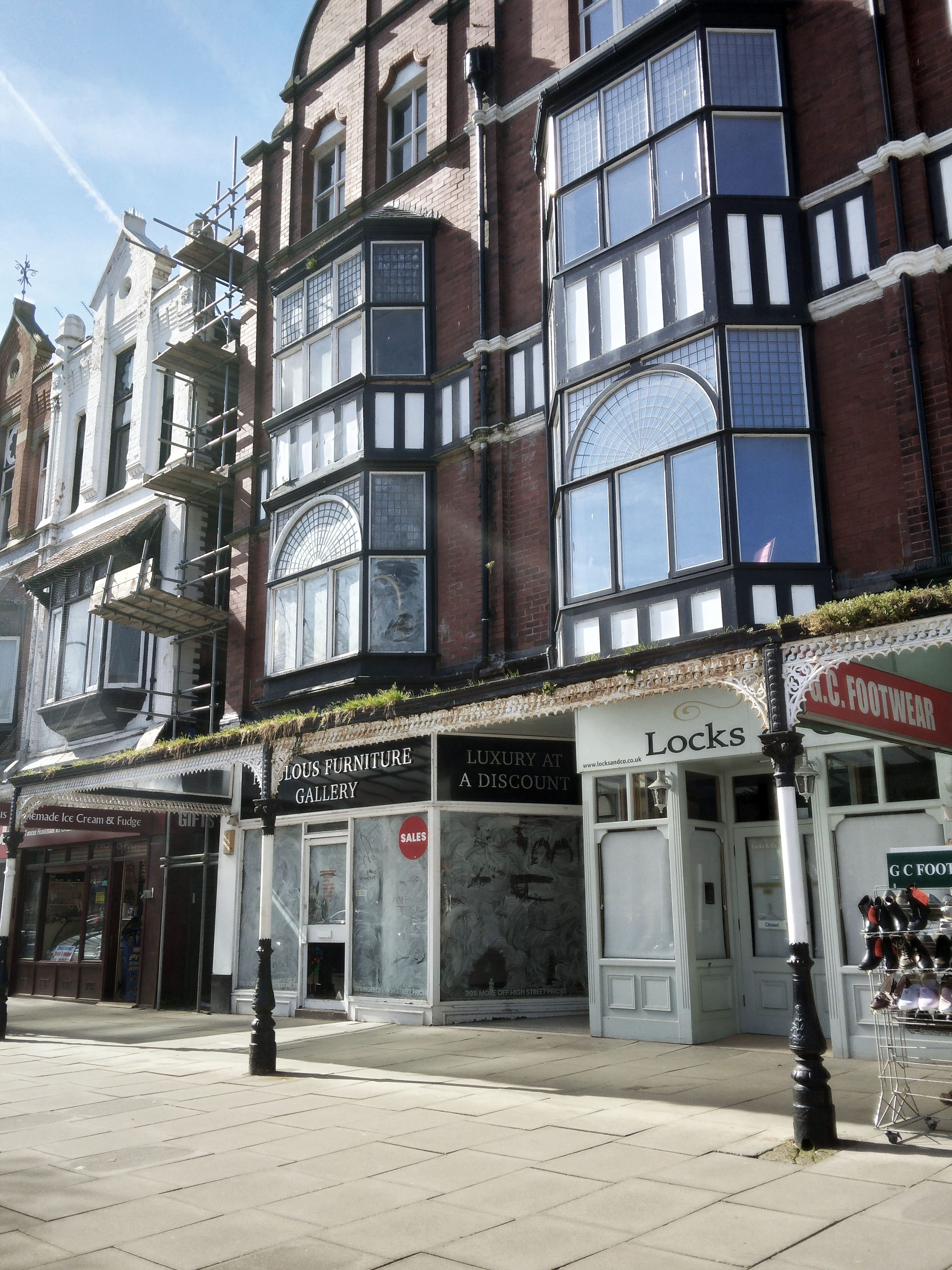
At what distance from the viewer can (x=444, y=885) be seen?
45.9ft

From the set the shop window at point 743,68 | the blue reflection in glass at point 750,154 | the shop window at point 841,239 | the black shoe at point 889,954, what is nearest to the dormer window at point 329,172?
the shop window at point 743,68

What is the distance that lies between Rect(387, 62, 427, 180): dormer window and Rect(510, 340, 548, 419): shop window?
5283mm

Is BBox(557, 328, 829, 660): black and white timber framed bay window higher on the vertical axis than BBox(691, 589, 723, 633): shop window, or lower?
higher

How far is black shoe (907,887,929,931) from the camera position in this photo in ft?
23.5

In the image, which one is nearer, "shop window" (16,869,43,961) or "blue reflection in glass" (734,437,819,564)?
"blue reflection in glass" (734,437,819,564)

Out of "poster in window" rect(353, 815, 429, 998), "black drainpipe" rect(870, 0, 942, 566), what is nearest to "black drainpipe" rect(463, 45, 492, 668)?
"poster in window" rect(353, 815, 429, 998)

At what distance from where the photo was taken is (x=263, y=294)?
20.7m

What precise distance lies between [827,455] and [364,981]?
923cm

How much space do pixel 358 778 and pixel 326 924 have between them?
2247 mm

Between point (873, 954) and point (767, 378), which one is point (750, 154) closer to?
point (767, 378)

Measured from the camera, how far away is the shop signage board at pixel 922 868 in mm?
7074

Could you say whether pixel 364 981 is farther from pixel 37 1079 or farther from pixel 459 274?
pixel 459 274

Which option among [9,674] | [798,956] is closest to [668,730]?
[798,956]

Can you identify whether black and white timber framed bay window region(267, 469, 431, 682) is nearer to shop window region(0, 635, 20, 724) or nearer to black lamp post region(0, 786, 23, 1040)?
black lamp post region(0, 786, 23, 1040)
